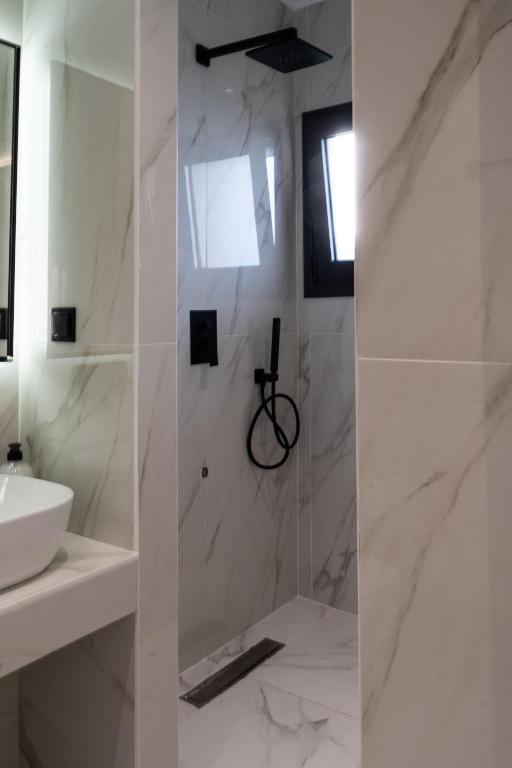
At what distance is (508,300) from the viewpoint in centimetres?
68

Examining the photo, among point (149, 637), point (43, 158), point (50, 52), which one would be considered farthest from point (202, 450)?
point (50, 52)

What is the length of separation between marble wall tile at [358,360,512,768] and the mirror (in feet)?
4.09

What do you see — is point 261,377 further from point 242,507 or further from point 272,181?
point 272,181

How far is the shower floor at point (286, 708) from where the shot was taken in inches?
80.2

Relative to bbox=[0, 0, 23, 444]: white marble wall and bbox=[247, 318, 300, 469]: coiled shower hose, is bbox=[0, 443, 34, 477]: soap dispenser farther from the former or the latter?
bbox=[247, 318, 300, 469]: coiled shower hose

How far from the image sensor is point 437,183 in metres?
0.73

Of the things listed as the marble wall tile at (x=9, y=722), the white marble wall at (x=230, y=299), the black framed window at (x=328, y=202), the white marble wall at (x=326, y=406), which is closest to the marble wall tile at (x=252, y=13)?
the white marble wall at (x=230, y=299)

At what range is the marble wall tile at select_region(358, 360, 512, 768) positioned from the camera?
2.28 feet

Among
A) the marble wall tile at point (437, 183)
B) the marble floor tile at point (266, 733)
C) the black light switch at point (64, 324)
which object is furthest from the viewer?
the marble floor tile at point (266, 733)

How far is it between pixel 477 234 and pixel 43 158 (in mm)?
1410

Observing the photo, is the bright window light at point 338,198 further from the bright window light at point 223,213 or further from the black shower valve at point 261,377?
the black shower valve at point 261,377

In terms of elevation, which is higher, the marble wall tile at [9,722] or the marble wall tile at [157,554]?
the marble wall tile at [157,554]

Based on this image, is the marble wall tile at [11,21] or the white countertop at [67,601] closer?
the white countertop at [67,601]

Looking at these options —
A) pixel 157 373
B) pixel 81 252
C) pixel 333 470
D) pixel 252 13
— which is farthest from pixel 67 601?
pixel 252 13
